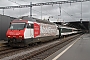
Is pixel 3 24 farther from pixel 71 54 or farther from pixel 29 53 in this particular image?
pixel 71 54

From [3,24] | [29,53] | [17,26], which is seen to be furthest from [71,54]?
[3,24]

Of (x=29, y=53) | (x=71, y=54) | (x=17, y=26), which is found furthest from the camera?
(x=17, y=26)

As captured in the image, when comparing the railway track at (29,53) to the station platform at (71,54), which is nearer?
the station platform at (71,54)

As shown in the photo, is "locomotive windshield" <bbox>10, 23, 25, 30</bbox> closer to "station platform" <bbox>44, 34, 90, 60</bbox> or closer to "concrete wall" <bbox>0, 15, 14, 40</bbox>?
"station platform" <bbox>44, 34, 90, 60</bbox>

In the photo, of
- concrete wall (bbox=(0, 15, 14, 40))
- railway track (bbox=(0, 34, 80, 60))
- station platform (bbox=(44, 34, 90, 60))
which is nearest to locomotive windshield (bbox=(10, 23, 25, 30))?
railway track (bbox=(0, 34, 80, 60))

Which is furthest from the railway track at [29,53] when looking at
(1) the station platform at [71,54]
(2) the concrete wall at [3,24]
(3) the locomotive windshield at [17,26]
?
(2) the concrete wall at [3,24]

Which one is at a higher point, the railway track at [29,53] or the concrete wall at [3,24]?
the concrete wall at [3,24]

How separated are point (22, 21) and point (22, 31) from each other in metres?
1.60

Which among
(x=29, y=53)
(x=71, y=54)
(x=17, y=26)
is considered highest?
(x=17, y=26)

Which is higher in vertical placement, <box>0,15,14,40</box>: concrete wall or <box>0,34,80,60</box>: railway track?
<box>0,15,14,40</box>: concrete wall

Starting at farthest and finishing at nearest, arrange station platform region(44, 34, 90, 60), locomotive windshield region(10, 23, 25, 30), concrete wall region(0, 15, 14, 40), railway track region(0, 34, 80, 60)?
1. concrete wall region(0, 15, 14, 40)
2. locomotive windshield region(10, 23, 25, 30)
3. railway track region(0, 34, 80, 60)
4. station platform region(44, 34, 90, 60)

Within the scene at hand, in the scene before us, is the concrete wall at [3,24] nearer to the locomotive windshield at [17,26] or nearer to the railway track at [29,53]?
the locomotive windshield at [17,26]

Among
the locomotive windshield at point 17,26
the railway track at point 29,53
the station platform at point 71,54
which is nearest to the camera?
the station platform at point 71,54

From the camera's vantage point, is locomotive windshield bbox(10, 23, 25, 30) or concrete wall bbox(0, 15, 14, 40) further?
concrete wall bbox(0, 15, 14, 40)
